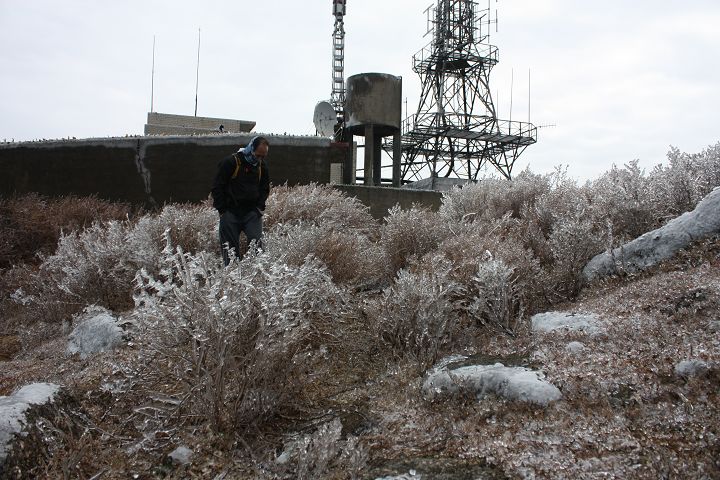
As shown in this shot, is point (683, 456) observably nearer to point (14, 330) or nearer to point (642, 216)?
point (642, 216)

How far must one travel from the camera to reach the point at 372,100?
17297 mm

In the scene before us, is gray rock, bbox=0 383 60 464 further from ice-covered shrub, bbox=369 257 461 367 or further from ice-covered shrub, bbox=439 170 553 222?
ice-covered shrub, bbox=439 170 553 222

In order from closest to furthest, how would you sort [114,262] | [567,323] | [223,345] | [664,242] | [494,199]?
[223,345], [567,323], [664,242], [114,262], [494,199]

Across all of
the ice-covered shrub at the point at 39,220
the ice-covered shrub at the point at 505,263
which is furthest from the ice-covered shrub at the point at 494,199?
the ice-covered shrub at the point at 39,220

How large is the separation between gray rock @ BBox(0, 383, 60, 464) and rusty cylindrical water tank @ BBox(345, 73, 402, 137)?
1471cm

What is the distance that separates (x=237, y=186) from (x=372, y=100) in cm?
1194

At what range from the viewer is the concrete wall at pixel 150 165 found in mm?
12156

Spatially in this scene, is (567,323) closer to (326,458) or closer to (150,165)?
(326,458)

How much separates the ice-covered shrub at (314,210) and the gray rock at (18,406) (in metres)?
4.52

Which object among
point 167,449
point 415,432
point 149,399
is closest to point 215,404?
point 167,449

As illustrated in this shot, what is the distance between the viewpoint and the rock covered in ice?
2.93 m

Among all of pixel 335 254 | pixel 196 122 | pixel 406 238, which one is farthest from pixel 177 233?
pixel 196 122

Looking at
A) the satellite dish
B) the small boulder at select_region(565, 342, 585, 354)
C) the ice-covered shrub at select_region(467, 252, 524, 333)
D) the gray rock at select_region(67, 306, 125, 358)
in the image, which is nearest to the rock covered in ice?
the small boulder at select_region(565, 342, 585, 354)

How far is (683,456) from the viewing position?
221 cm
